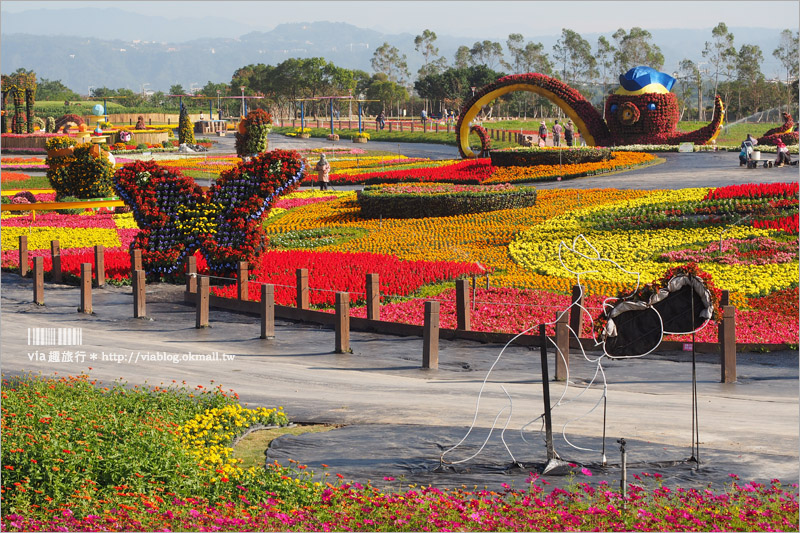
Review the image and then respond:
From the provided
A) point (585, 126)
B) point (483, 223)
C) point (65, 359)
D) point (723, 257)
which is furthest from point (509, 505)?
point (585, 126)

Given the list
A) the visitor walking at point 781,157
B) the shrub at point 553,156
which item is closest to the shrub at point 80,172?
the shrub at point 553,156

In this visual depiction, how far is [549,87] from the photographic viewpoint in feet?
162

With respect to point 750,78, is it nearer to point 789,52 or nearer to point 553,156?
point 789,52

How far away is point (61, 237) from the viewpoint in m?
29.7

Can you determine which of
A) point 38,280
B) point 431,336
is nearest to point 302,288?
point 431,336

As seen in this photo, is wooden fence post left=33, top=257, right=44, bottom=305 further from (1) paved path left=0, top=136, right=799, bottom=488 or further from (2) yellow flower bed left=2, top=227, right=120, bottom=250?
(2) yellow flower bed left=2, top=227, right=120, bottom=250

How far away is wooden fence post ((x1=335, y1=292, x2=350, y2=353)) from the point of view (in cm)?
1645

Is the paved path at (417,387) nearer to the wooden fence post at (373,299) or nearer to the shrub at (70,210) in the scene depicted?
the wooden fence post at (373,299)

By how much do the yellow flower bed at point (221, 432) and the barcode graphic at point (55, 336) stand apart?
6201 mm

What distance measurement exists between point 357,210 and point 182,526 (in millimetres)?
23669

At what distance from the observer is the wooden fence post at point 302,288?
62.4 ft

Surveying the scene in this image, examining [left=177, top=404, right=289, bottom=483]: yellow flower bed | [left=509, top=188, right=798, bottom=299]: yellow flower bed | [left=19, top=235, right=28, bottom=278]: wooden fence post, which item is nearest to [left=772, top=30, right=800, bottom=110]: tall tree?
[left=509, top=188, right=798, bottom=299]: yellow flower bed

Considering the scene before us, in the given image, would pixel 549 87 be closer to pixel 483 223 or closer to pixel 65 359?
pixel 483 223

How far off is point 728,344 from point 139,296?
1084 cm
